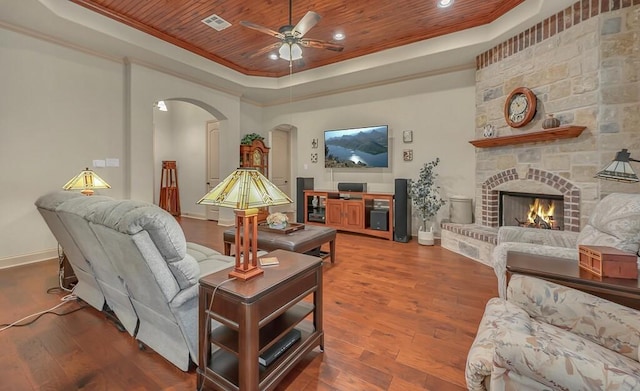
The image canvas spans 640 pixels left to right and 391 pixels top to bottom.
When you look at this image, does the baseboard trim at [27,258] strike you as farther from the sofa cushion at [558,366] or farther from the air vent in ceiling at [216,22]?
the sofa cushion at [558,366]

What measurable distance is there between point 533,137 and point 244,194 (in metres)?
3.62

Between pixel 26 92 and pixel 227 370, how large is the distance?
4.37 meters

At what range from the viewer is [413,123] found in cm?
506

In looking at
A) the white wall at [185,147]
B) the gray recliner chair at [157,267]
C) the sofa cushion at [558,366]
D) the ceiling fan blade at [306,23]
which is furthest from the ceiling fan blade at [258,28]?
the white wall at [185,147]

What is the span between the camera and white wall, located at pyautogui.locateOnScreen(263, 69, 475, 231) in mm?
4621

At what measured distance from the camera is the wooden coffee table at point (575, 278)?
140cm

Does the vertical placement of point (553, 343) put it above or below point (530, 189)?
below

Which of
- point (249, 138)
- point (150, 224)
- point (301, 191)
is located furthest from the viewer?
point (249, 138)

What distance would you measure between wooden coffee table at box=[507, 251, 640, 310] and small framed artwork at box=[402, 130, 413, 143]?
→ 11.5 ft

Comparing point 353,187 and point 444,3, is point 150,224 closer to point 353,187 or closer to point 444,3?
point 444,3

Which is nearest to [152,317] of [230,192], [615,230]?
[230,192]

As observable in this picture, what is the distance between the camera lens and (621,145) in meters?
2.79

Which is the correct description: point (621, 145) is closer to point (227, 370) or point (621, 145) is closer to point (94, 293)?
point (227, 370)

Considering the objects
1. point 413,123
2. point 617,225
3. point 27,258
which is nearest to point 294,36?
point 413,123
